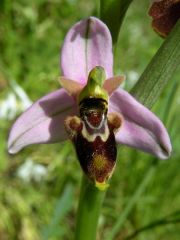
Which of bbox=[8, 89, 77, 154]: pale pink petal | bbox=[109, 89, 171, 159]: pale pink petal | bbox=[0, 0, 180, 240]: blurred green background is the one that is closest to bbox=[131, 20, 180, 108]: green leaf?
bbox=[109, 89, 171, 159]: pale pink petal

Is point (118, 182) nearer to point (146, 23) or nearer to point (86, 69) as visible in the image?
point (86, 69)

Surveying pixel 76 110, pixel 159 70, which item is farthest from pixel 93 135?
pixel 159 70

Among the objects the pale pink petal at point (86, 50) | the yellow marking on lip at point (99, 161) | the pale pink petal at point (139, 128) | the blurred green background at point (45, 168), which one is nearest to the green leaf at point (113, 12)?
the pale pink petal at point (86, 50)

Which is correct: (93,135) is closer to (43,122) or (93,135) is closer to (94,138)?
(94,138)

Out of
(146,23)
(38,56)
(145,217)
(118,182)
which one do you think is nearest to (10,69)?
(38,56)

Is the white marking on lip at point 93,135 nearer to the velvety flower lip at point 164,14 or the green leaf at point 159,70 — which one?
the green leaf at point 159,70

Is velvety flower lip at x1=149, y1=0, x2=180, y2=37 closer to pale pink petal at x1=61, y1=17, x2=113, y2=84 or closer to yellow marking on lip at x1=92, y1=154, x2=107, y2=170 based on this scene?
pale pink petal at x1=61, y1=17, x2=113, y2=84
